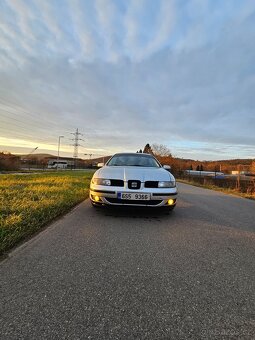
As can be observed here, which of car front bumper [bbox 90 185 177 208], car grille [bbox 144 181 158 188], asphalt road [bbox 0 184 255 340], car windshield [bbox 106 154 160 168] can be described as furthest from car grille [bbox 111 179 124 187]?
car windshield [bbox 106 154 160 168]

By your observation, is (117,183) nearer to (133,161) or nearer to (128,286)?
(133,161)

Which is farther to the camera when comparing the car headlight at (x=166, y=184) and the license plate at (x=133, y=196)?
the car headlight at (x=166, y=184)

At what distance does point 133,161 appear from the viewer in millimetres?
7062

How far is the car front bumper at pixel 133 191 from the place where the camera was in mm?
5219

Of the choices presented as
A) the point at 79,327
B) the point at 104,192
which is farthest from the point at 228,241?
the point at 79,327

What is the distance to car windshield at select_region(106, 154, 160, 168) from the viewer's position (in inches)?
272

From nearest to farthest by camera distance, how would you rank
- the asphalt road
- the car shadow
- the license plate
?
the asphalt road, the license plate, the car shadow

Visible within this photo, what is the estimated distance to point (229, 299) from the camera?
2.29 meters

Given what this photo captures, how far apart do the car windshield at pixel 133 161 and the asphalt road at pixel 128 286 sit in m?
2.72

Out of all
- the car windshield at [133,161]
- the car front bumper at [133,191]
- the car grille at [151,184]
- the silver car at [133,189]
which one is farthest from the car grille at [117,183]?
the car windshield at [133,161]

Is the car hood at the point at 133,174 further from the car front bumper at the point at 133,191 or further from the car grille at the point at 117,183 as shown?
the car front bumper at the point at 133,191

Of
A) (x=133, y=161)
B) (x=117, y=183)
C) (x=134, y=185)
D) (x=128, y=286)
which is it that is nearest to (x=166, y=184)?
(x=134, y=185)

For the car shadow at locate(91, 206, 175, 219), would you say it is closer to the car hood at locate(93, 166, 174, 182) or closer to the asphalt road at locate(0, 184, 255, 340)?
the car hood at locate(93, 166, 174, 182)

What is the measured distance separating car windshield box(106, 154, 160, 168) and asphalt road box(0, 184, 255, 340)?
272 cm
